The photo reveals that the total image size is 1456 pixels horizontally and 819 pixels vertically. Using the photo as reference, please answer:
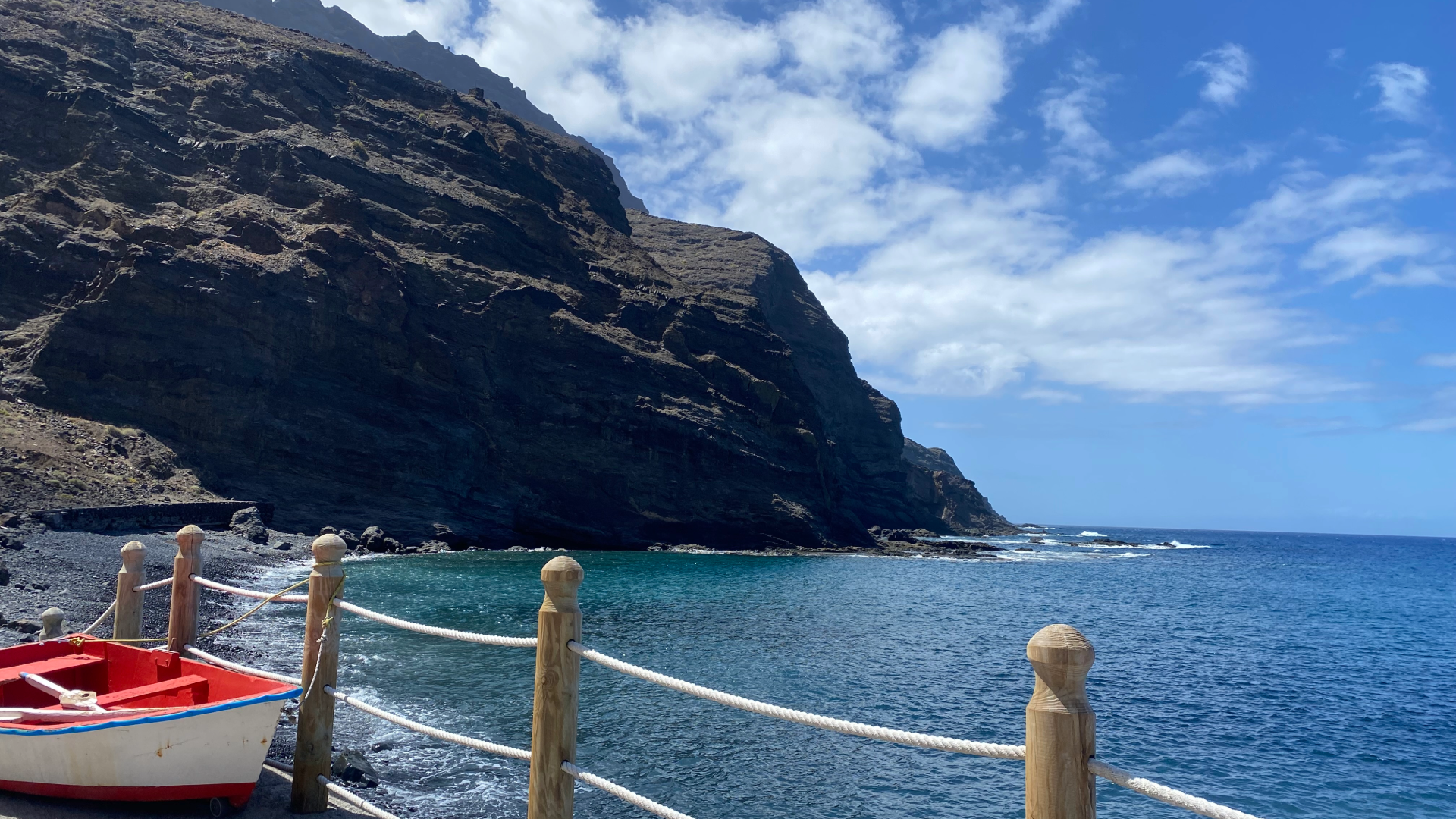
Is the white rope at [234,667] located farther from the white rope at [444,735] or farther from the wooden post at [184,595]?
the white rope at [444,735]

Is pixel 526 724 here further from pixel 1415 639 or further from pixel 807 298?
pixel 807 298

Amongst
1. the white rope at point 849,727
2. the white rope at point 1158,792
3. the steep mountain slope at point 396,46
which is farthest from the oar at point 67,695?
the steep mountain slope at point 396,46

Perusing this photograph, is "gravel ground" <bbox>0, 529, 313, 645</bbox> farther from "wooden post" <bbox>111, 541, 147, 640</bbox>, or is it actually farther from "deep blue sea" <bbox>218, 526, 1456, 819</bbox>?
"wooden post" <bbox>111, 541, 147, 640</bbox>

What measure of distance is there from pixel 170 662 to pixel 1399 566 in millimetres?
116609

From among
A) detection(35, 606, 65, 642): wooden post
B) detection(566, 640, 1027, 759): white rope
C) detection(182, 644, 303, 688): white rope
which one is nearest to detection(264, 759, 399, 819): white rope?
detection(182, 644, 303, 688): white rope

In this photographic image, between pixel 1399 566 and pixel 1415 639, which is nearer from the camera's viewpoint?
pixel 1415 639

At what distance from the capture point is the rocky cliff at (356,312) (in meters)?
44.8

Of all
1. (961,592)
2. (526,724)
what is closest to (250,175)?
(961,592)

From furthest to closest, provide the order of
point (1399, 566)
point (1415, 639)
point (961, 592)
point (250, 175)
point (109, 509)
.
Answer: point (1399, 566), point (250, 175), point (961, 592), point (1415, 639), point (109, 509)

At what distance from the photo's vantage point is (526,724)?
12.4m

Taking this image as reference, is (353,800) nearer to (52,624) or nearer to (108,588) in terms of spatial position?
(52,624)

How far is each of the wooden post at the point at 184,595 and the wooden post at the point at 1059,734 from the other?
5.76m

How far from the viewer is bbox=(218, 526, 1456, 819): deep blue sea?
36.4 ft

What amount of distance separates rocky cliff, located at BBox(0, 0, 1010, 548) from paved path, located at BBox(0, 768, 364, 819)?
4262cm
